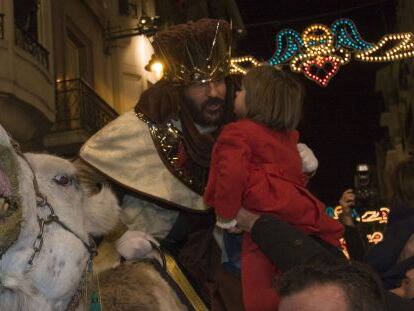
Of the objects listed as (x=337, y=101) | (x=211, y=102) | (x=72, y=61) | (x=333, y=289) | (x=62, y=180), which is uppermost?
(x=211, y=102)

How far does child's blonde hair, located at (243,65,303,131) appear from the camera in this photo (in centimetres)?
384

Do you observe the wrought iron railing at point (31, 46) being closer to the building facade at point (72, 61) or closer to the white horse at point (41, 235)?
the building facade at point (72, 61)

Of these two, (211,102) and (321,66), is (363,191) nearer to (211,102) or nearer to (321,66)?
(321,66)

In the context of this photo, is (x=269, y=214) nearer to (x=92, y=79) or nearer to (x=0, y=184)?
(x=0, y=184)

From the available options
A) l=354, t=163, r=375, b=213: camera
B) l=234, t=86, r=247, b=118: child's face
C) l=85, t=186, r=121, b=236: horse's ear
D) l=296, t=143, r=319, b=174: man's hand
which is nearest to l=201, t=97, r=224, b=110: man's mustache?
l=234, t=86, r=247, b=118: child's face

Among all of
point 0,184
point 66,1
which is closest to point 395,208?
point 0,184

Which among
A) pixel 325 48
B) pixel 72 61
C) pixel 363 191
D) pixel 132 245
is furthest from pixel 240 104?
pixel 72 61

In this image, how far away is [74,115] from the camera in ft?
64.3

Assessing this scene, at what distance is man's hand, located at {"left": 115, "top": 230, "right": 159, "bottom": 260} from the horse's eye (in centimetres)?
81

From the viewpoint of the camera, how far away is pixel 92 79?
68.5 feet

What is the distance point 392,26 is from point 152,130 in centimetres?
2556

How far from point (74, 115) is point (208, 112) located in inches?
621

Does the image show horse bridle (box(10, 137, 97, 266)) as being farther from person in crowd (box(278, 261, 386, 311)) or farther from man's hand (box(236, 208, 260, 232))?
man's hand (box(236, 208, 260, 232))

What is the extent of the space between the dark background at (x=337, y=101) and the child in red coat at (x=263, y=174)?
15.7m
